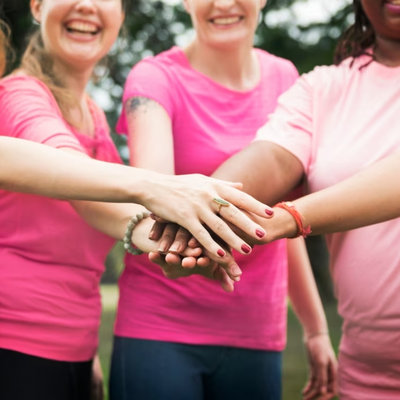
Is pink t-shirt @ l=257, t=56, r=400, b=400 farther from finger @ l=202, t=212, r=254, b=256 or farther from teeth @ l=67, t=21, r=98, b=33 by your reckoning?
teeth @ l=67, t=21, r=98, b=33

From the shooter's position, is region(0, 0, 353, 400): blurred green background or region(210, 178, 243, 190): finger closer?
region(210, 178, 243, 190): finger

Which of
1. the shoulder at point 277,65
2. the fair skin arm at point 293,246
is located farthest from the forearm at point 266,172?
the shoulder at point 277,65

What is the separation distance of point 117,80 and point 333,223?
27.1ft

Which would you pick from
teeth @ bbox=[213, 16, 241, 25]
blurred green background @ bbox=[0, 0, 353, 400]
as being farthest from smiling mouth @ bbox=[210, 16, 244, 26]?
blurred green background @ bbox=[0, 0, 353, 400]

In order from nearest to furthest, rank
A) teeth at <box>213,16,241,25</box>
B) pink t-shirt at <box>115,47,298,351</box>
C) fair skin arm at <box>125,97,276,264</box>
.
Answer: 1. fair skin arm at <box>125,97,276,264</box>
2. pink t-shirt at <box>115,47,298,351</box>
3. teeth at <box>213,16,241,25</box>

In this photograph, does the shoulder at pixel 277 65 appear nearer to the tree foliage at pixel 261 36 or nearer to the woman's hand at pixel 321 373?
the woman's hand at pixel 321 373

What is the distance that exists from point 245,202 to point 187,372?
2.26 ft

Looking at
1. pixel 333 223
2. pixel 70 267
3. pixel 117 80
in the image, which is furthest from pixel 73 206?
pixel 117 80

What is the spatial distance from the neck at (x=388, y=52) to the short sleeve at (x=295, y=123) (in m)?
0.23

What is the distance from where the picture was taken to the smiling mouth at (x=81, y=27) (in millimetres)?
2643

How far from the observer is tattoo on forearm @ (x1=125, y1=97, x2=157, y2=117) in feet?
7.97

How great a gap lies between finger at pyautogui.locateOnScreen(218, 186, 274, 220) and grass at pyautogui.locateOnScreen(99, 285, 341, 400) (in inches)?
163

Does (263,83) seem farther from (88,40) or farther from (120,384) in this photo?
(120,384)

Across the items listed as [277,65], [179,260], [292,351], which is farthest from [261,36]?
[179,260]
